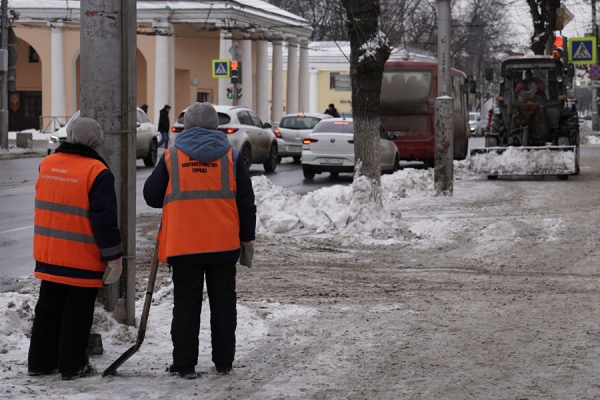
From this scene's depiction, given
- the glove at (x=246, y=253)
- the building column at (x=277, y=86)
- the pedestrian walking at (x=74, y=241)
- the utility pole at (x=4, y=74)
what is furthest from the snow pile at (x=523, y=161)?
the building column at (x=277, y=86)

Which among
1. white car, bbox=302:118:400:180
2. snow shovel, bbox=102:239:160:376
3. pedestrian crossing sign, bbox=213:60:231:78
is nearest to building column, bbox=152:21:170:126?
pedestrian crossing sign, bbox=213:60:231:78

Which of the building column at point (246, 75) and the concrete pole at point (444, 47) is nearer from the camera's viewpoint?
the concrete pole at point (444, 47)

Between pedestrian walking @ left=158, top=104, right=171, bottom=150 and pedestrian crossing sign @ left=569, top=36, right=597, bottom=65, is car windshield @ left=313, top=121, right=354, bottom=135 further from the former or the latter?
pedestrian walking @ left=158, top=104, right=171, bottom=150

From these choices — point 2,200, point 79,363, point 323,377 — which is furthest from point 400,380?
point 2,200

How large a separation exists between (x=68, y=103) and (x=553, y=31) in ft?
66.2

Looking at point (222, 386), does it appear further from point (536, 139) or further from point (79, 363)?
point (536, 139)

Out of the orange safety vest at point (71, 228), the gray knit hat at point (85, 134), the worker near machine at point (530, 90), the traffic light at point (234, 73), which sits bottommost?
the orange safety vest at point (71, 228)

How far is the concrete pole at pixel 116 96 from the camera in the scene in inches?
304

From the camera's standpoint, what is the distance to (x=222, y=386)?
21.3 ft

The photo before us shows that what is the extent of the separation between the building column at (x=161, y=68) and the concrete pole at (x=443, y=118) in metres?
29.0

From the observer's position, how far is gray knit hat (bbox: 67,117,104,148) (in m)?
6.66

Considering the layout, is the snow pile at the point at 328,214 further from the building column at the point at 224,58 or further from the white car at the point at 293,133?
the building column at the point at 224,58

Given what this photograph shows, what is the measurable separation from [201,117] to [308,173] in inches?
750

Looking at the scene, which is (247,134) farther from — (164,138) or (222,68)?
(222,68)
